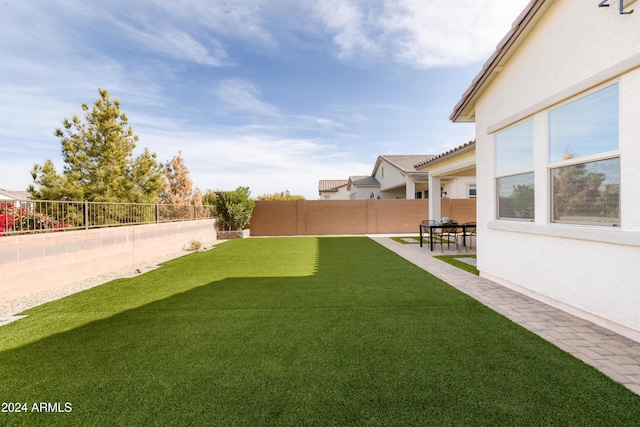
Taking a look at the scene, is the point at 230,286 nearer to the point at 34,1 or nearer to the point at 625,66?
Result: the point at 625,66

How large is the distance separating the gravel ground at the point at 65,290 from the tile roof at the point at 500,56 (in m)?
8.80

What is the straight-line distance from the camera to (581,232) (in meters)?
3.83

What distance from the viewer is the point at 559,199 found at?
4.43m

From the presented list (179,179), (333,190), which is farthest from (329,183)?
(179,179)

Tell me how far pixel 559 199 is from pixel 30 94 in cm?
1604

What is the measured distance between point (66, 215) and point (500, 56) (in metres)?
9.21

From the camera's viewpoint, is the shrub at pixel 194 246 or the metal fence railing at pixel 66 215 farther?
the shrub at pixel 194 246

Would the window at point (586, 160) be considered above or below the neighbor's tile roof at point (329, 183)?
below

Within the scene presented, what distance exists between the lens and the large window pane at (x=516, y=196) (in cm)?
505

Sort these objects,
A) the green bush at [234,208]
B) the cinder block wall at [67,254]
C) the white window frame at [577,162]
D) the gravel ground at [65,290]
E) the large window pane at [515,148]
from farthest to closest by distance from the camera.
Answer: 1. the green bush at [234,208]
2. the cinder block wall at [67,254]
3. the large window pane at [515,148]
4. the gravel ground at [65,290]
5. the white window frame at [577,162]

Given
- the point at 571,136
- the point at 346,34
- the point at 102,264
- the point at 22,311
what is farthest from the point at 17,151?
the point at 571,136

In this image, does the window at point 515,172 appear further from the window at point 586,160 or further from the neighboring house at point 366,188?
the neighboring house at point 366,188

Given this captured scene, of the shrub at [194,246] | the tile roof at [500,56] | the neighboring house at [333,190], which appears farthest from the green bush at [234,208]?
the neighboring house at [333,190]

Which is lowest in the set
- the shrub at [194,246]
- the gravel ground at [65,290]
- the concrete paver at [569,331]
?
the concrete paver at [569,331]
